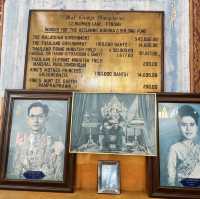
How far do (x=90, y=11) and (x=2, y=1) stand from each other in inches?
22.1

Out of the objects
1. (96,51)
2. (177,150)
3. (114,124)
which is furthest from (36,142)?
(177,150)

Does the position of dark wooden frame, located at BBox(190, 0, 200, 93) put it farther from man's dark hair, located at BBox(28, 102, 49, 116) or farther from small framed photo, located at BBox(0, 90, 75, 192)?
man's dark hair, located at BBox(28, 102, 49, 116)

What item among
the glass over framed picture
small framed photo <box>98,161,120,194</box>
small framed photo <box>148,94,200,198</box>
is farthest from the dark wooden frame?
small framed photo <box>98,161,120,194</box>

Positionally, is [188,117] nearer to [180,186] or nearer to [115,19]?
[180,186]

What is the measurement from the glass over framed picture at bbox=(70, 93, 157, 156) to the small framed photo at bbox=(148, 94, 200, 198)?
0.06m

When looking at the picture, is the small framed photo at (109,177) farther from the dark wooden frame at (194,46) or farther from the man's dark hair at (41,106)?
the dark wooden frame at (194,46)

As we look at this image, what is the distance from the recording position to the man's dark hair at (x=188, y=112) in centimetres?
151

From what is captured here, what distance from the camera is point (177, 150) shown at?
1485 mm

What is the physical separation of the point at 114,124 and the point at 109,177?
287 millimetres

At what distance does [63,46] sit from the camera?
1653 mm

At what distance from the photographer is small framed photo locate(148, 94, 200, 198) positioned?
4.69 ft

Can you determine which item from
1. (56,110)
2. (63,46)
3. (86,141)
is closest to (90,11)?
(63,46)

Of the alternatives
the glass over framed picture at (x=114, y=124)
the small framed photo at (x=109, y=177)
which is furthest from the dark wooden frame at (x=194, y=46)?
the small framed photo at (x=109, y=177)

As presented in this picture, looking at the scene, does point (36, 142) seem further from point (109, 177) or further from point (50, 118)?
point (109, 177)
